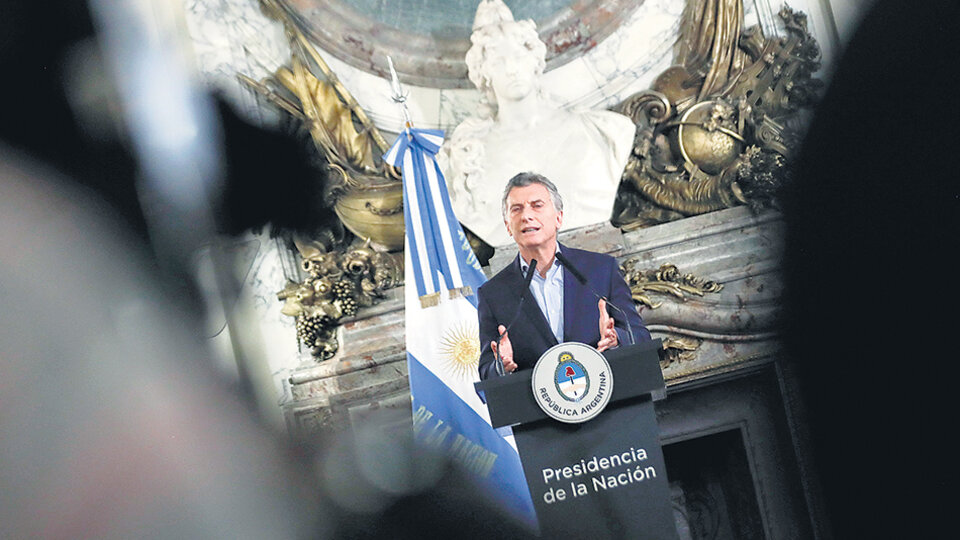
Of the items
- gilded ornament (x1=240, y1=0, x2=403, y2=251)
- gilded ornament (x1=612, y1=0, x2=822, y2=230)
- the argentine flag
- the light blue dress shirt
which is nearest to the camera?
the light blue dress shirt

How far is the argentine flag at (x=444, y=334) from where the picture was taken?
3369 millimetres

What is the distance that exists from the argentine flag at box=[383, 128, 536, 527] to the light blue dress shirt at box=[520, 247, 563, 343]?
0.29 meters

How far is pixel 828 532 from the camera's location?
3.62 m

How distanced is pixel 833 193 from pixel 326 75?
2100 mm

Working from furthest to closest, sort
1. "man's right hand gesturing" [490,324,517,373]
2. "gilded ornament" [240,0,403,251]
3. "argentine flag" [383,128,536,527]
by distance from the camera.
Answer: "gilded ornament" [240,0,403,251], "argentine flag" [383,128,536,527], "man's right hand gesturing" [490,324,517,373]

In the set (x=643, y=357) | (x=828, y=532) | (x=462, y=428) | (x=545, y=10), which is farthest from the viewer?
(x=545, y=10)

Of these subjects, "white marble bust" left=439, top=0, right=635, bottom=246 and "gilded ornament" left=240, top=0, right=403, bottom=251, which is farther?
"gilded ornament" left=240, top=0, right=403, bottom=251

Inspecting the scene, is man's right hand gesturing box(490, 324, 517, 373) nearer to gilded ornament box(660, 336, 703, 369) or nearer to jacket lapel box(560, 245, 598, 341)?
jacket lapel box(560, 245, 598, 341)

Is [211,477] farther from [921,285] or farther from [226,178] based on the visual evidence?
[921,285]

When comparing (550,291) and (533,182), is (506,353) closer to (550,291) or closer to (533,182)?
(550,291)

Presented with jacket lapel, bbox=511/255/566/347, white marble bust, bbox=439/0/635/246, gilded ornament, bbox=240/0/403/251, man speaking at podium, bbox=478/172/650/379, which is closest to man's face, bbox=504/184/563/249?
man speaking at podium, bbox=478/172/650/379

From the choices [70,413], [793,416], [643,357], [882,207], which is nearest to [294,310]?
[70,413]

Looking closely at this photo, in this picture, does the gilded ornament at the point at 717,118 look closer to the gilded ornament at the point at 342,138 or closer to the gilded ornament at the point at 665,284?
the gilded ornament at the point at 665,284

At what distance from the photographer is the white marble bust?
3.83 meters
